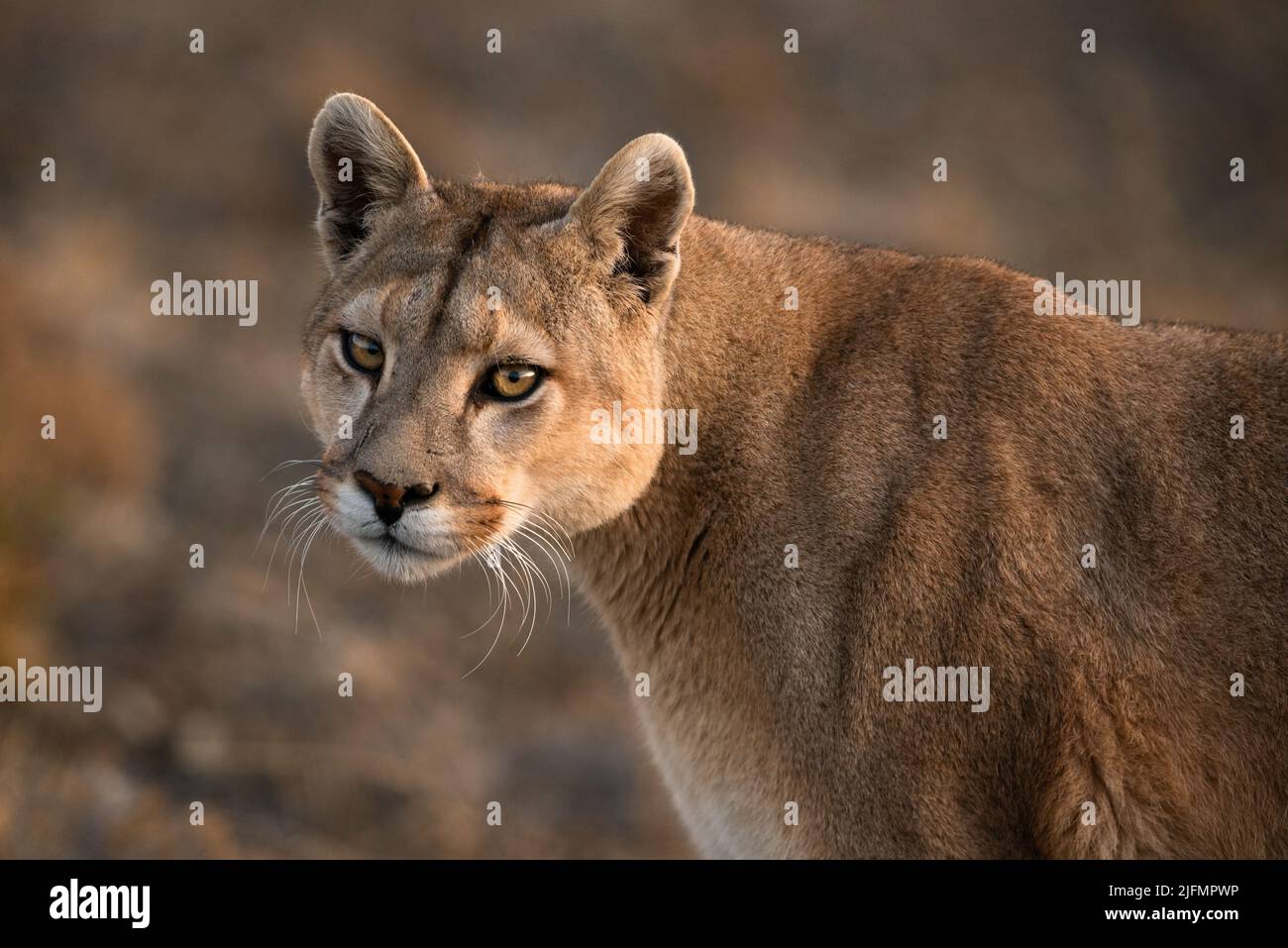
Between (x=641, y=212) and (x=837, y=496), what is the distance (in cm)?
133

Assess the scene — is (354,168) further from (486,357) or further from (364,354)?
(486,357)

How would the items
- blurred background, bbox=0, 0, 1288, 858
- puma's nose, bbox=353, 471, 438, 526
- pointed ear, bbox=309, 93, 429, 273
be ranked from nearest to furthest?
puma's nose, bbox=353, 471, 438, 526 → pointed ear, bbox=309, 93, 429, 273 → blurred background, bbox=0, 0, 1288, 858

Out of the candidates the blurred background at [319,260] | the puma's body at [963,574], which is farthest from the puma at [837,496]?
the blurred background at [319,260]

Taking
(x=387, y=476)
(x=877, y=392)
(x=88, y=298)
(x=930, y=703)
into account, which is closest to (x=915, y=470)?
(x=877, y=392)

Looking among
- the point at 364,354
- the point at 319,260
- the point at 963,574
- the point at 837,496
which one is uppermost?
the point at 319,260

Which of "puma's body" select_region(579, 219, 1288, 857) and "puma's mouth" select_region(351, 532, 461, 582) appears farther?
"puma's mouth" select_region(351, 532, 461, 582)

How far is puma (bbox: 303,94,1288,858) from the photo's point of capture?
15.4 feet

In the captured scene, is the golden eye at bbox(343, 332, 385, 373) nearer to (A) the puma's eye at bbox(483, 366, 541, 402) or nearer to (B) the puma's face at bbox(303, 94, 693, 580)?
(B) the puma's face at bbox(303, 94, 693, 580)

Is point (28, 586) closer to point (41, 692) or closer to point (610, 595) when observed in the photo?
point (41, 692)

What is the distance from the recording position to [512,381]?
16.8 feet

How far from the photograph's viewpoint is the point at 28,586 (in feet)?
33.8

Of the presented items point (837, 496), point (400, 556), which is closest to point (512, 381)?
point (400, 556)

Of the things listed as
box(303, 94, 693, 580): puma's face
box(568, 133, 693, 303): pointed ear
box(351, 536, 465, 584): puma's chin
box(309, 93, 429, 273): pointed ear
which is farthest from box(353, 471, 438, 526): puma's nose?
box(309, 93, 429, 273): pointed ear

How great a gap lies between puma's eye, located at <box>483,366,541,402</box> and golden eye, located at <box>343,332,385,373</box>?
1.47ft
